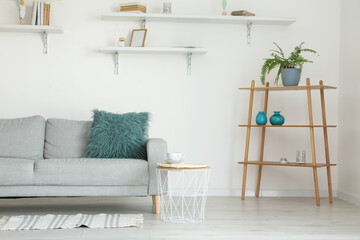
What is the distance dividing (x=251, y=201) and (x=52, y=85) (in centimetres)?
222

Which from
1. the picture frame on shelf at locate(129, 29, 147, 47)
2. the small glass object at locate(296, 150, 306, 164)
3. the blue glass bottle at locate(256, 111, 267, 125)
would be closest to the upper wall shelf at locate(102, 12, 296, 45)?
the picture frame on shelf at locate(129, 29, 147, 47)

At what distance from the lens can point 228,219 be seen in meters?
3.86

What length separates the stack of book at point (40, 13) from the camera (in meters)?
4.89

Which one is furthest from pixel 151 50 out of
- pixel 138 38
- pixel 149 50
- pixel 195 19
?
pixel 195 19

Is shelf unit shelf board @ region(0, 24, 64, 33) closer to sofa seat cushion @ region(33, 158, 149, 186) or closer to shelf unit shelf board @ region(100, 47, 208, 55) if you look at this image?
shelf unit shelf board @ region(100, 47, 208, 55)

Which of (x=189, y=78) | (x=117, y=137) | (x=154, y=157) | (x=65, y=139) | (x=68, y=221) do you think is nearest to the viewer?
(x=68, y=221)

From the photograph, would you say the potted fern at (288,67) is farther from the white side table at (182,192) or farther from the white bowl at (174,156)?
the white bowl at (174,156)

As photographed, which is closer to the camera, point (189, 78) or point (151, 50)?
point (151, 50)

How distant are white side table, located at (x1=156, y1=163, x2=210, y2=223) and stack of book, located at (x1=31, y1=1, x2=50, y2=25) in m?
1.87

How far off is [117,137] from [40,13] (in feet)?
5.00

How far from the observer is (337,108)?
527 centimetres

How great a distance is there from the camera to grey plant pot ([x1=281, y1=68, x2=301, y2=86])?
188 inches

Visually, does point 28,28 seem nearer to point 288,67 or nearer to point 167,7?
point 167,7

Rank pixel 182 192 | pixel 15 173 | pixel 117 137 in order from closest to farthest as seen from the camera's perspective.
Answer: pixel 15 173
pixel 117 137
pixel 182 192
